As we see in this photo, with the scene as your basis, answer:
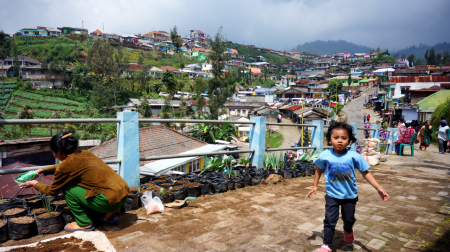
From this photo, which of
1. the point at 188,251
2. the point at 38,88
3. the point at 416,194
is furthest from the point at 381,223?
the point at 38,88

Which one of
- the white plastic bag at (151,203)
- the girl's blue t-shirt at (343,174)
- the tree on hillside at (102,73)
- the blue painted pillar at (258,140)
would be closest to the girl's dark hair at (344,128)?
the girl's blue t-shirt at (343,174)

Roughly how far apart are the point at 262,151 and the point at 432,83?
44453 mm

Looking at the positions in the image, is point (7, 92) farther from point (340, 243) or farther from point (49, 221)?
point (340, 243)

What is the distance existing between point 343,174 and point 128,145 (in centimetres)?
246

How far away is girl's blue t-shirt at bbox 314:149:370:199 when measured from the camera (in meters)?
2.47

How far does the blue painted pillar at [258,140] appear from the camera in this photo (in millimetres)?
5129

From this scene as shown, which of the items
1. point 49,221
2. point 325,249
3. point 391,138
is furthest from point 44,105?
point 325,249

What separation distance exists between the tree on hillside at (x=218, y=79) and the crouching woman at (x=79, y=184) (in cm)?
3178

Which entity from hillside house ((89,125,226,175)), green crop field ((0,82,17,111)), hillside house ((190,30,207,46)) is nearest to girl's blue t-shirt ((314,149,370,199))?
hillside house ((89,125,226,175))

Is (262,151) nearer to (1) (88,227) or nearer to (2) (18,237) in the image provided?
(1) (88,227)

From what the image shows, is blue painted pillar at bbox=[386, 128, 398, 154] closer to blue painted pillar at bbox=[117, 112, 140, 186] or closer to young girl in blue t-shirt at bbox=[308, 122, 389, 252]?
young girl in blue t-shirt at bbox=[308, 122, 389, 252]

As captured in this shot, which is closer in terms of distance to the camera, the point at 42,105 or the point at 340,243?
the point at 340,243

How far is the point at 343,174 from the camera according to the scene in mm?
2486

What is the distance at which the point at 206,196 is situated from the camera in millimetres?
3957
